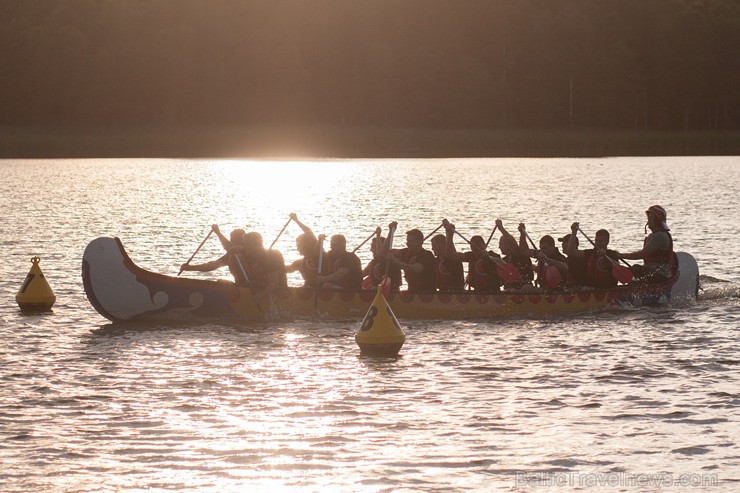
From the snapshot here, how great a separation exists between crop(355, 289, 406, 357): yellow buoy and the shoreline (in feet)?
300

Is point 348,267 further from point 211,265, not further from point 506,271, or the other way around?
point 506,271

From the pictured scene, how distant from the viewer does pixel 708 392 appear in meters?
15.3

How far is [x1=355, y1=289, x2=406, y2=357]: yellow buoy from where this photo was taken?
1764 centimetres

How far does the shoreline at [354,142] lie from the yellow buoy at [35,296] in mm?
85658

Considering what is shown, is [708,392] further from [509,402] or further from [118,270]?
[118,270]

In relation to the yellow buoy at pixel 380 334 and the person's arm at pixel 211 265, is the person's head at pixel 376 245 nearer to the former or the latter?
the person's arm at pixel 211 265

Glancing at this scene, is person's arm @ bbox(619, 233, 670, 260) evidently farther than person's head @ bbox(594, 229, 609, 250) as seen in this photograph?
Yes

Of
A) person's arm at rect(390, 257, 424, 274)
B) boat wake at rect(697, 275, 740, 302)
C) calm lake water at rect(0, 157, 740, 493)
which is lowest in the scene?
boat wake at rect(697, 275, 740, 302)

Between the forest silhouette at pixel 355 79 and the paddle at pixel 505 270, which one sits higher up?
the forest silhouette at pixel 355 79

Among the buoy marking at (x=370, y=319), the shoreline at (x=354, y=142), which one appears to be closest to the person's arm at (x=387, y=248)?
the buoy marking at (x=370, y=319)

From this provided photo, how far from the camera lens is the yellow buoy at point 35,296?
22469mm

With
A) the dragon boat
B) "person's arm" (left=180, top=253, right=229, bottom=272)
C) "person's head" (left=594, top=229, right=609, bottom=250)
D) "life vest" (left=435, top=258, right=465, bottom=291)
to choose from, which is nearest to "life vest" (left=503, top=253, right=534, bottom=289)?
the dragon boat

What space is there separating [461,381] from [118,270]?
286 inches

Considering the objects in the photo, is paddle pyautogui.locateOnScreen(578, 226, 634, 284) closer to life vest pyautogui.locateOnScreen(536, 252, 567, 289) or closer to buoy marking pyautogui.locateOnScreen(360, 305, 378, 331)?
life vest pyautogui.locateOnScreen(536, 252, 567, 289)
